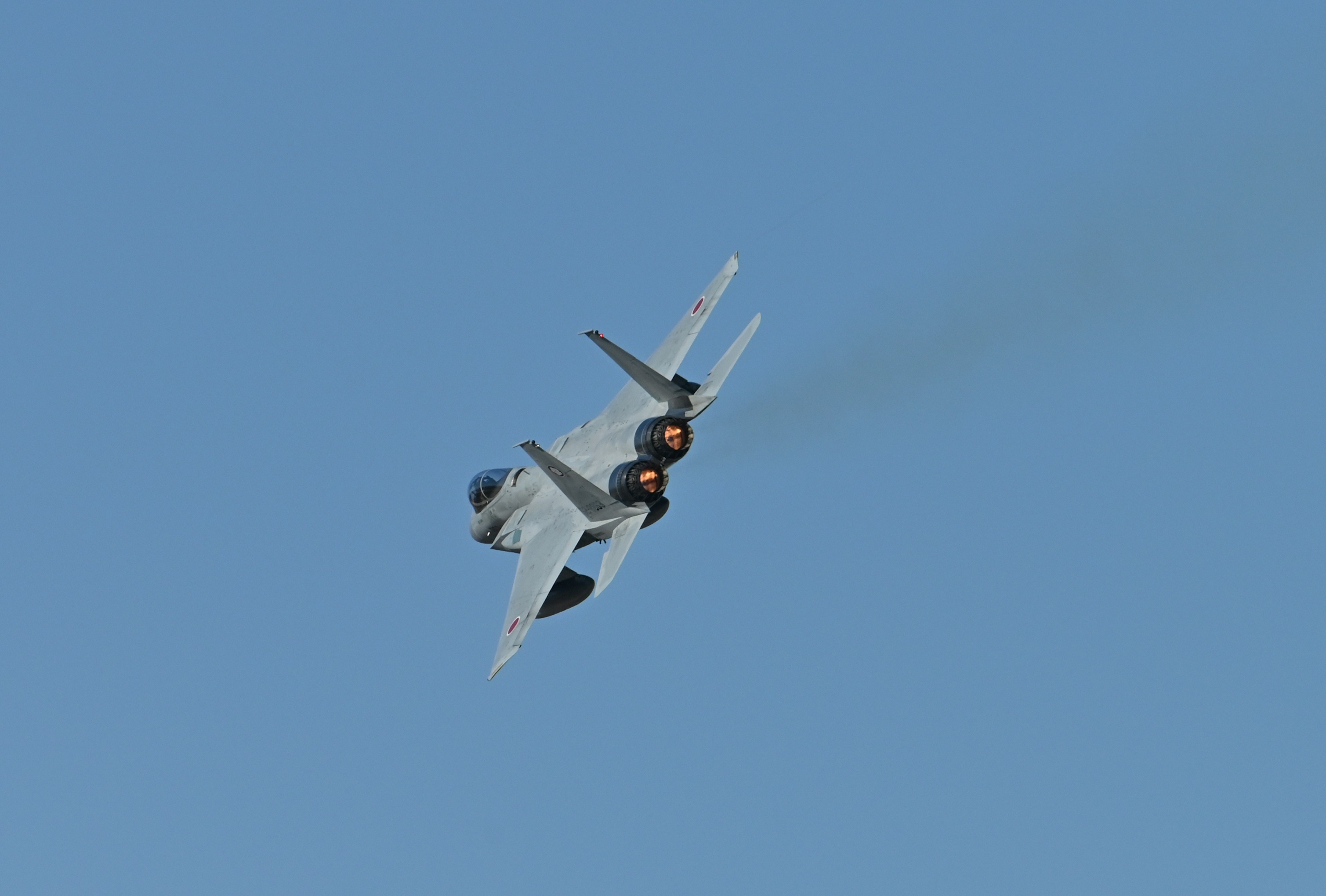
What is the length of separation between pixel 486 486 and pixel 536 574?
10.6ft

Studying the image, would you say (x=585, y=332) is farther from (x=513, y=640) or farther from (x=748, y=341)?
(x=513, y=640)

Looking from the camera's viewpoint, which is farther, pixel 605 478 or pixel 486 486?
pixel 486 486

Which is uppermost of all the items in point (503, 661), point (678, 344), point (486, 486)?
point (678, 344)

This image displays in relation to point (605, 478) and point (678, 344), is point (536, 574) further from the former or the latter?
point (678, 344)

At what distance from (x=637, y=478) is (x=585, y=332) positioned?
237 centimetres

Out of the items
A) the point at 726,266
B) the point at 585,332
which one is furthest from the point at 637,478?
the point at 726,266

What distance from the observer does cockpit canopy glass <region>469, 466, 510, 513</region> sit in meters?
31.4

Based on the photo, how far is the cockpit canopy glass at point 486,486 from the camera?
3144 cm

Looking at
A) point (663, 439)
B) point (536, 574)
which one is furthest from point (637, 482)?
point (536, 574)

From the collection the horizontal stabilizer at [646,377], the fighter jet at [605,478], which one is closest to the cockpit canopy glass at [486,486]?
the fighter jet at [605,478]

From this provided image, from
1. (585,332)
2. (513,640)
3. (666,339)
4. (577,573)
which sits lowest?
(513,640)

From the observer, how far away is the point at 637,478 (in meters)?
27.7

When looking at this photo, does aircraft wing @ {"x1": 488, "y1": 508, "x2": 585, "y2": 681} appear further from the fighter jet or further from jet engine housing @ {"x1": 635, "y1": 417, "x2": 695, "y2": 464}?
jet engine housing @ {"x1": 635, "y1": 417, "x2": 695, "y2": 464}

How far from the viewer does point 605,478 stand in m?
28.3
